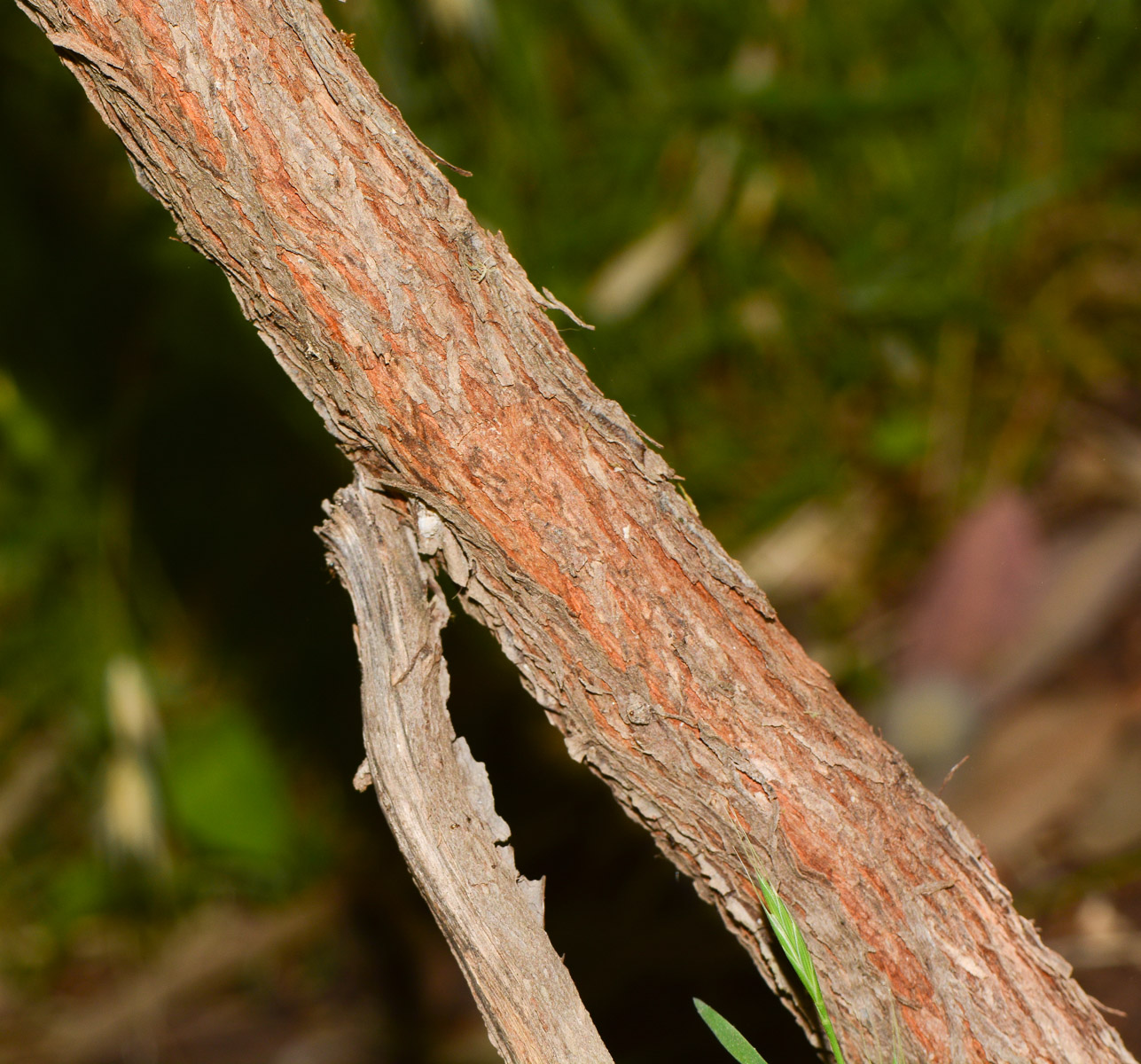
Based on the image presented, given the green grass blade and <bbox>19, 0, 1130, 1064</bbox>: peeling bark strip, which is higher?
<bbox>19, 0, 1130, 1064</bbox>: peeling bark strip

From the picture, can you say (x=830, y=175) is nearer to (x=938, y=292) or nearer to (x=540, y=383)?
(x=938, y=292)

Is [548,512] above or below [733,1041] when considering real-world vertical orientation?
above

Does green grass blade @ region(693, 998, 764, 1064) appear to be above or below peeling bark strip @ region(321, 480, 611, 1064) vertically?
below

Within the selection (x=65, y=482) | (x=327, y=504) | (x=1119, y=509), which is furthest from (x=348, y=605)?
(x=1119, y=509)

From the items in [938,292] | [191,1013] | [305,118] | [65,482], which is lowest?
[305,118]
